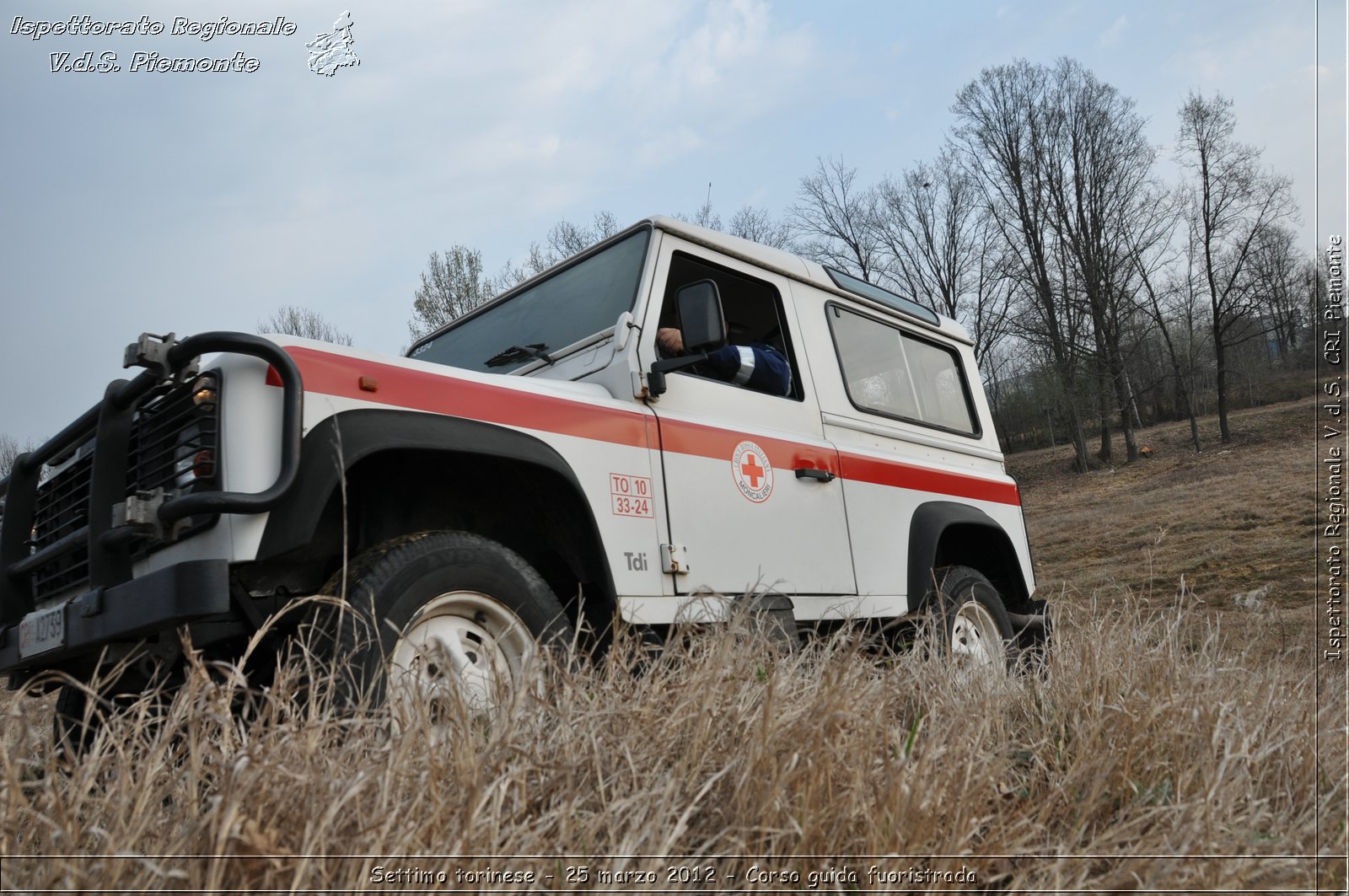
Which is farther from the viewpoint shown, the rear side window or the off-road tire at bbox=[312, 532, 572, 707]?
the rear side window

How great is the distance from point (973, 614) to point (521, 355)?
269 centimetres

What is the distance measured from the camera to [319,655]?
87.8 inches

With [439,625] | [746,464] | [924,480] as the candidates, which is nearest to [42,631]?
[439,625]

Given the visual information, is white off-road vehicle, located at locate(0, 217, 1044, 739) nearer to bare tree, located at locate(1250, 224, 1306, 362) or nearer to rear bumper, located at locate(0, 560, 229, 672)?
rear bumper, located at locate(0, 560, 229, 672)

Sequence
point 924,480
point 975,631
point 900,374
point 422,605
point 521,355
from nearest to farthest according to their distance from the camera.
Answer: point 422,605 < point 521,355 < point 924,480 < point 975,631 < point 900,374

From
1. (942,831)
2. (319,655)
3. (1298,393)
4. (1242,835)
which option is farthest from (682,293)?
(1298,393)

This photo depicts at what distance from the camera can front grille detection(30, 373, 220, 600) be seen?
7.58ft

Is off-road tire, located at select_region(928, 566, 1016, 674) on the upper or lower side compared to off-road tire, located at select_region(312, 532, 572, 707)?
lower

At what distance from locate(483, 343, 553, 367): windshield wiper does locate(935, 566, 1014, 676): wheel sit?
2084 mm

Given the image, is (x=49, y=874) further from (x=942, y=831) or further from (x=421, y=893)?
(x=942, y=831)

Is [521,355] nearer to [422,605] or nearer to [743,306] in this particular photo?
[743,306]

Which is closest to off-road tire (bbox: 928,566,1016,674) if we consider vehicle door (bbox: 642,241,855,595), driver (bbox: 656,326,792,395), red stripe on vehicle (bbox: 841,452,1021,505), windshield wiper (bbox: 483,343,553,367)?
red stripe on vehicle (bbox: 841,452,1021,505)

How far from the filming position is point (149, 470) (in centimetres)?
251

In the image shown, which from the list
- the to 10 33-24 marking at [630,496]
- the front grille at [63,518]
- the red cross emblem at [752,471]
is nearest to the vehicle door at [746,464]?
the red cross emblem at [752,471]
